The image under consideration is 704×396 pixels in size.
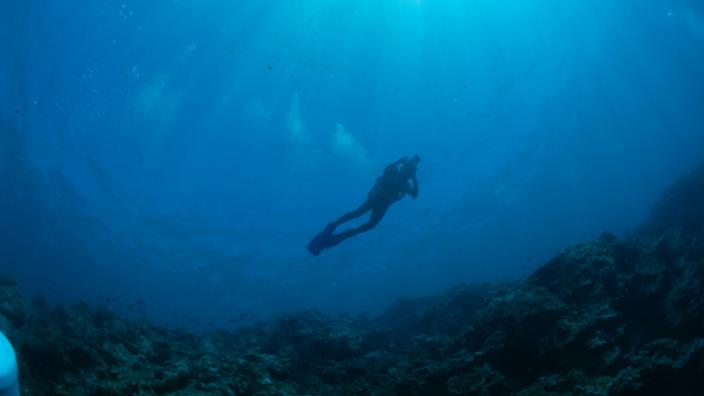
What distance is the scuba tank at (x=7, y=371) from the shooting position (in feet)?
7.27

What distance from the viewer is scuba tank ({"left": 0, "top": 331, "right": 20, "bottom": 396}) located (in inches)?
87.3

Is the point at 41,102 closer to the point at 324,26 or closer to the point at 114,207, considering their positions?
the point at 114,207

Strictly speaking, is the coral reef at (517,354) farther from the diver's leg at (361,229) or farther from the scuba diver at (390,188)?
the scuba diver at (390,188)

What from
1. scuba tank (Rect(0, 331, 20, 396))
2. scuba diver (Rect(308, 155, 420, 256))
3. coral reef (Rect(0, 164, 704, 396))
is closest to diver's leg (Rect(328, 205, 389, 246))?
scuba diver (Rect(308, 155, 420, 256))

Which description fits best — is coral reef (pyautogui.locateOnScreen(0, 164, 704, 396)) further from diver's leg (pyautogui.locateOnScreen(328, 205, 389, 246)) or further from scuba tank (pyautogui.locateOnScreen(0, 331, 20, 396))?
scuba tank (pyautogui.locateOnScreen(0, 331, 20, 396))

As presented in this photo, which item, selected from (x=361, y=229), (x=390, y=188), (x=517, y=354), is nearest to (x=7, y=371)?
(x=517, y=354)

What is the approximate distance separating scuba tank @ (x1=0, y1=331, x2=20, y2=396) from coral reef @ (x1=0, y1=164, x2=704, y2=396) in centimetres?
377

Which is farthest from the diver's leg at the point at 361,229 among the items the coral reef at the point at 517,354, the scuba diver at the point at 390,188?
the coral reef at the point at 517,354

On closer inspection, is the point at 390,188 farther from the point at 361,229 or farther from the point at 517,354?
the point at 517,354

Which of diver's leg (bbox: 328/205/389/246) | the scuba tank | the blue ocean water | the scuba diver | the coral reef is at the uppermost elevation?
the blue ocean water

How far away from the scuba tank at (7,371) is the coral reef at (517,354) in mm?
3767

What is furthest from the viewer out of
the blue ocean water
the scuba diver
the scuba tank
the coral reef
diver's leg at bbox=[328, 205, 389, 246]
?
the blue ocean water

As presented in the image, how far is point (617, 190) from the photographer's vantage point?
2217 inches

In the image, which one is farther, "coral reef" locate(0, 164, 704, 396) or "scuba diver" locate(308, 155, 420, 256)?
"scuba diver" locate(308, 155, 420, 256)
